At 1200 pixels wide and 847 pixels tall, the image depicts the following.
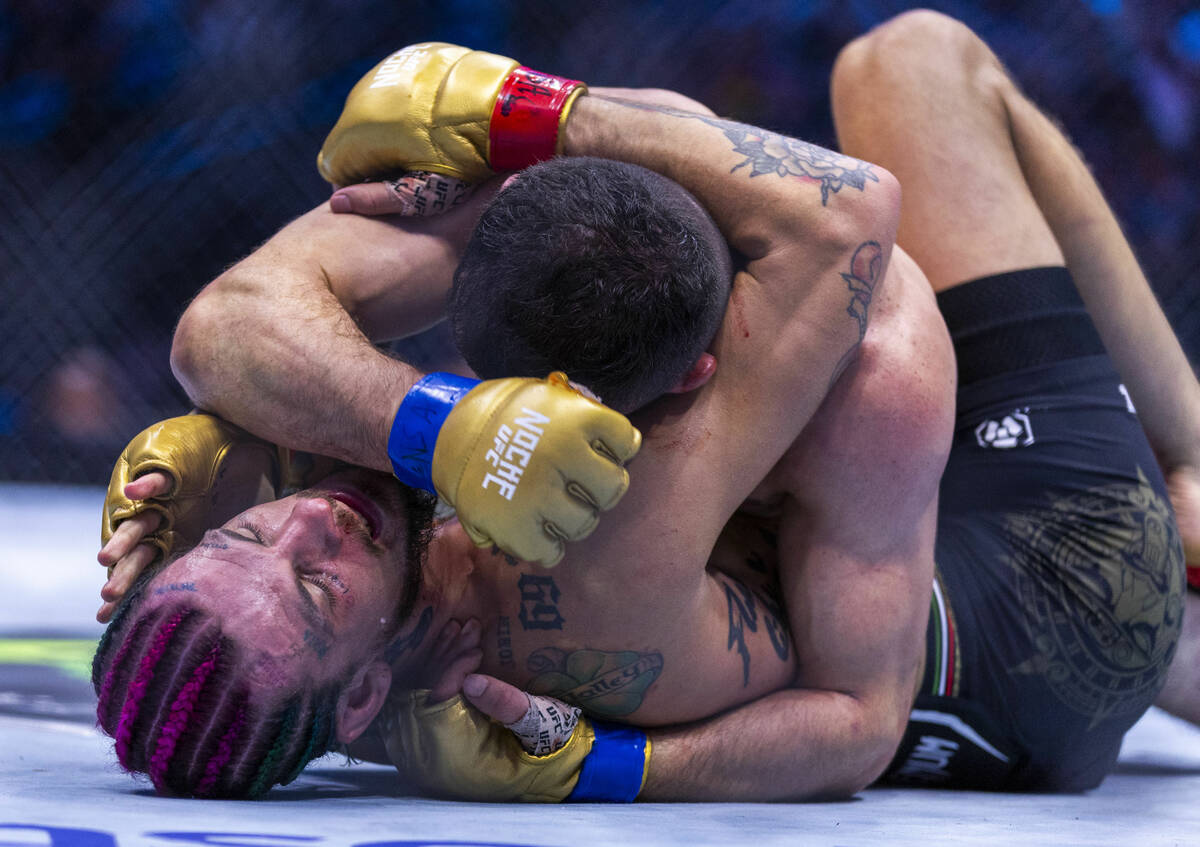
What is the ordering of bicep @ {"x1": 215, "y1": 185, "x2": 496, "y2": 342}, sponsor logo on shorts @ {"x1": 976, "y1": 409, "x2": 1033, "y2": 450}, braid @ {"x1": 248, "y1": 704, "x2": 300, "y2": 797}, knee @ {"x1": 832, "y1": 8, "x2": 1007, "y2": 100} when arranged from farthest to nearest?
knee @ {"x1": 832, "y1": 8, "x2": 1007, "y2": 100} < sponsor logo on shorts @ {"x1": 976, "y1": 409, "x2": 1033, "y2": 450} < bicep @ {"x1": 215, "y1": 185, "x2": 496, "y2": 342} < braid @ {"x1": 248, "y1": 704, "x2": 300, "y2": 797}

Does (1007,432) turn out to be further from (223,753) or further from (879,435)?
(223,753)

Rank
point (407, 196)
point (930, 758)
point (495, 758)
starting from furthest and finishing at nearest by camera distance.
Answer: point (930, 758) → point (407, 196) → point (495, 758)

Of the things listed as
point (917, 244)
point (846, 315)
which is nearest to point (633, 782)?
point (846, 315)

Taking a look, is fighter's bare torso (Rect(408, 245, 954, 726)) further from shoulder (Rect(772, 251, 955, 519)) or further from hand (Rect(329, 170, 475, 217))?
hand (Rect(329, 170, 475, 217))

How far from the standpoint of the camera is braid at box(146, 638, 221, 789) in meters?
1.02

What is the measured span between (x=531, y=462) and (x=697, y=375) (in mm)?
329

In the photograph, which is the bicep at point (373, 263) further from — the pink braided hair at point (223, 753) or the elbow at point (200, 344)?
the pink braided hair at point (223, 753)

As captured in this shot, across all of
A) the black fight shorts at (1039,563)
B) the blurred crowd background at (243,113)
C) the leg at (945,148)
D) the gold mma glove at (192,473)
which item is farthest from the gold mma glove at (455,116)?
the blurred crowd background at (243,113)

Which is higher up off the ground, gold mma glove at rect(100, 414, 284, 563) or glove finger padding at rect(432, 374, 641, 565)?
gold mma glove at rect(100, 414, 284, 563)

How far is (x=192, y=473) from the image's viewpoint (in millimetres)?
1265

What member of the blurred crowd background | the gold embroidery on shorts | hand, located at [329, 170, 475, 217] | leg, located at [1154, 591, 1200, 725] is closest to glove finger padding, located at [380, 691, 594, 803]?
hand, located at [329, 170, 475, 217]

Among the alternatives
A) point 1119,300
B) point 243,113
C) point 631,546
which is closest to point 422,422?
point 631,546

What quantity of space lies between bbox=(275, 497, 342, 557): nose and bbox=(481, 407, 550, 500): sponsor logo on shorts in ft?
0.83

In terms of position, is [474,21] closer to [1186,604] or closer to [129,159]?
[129,159]
